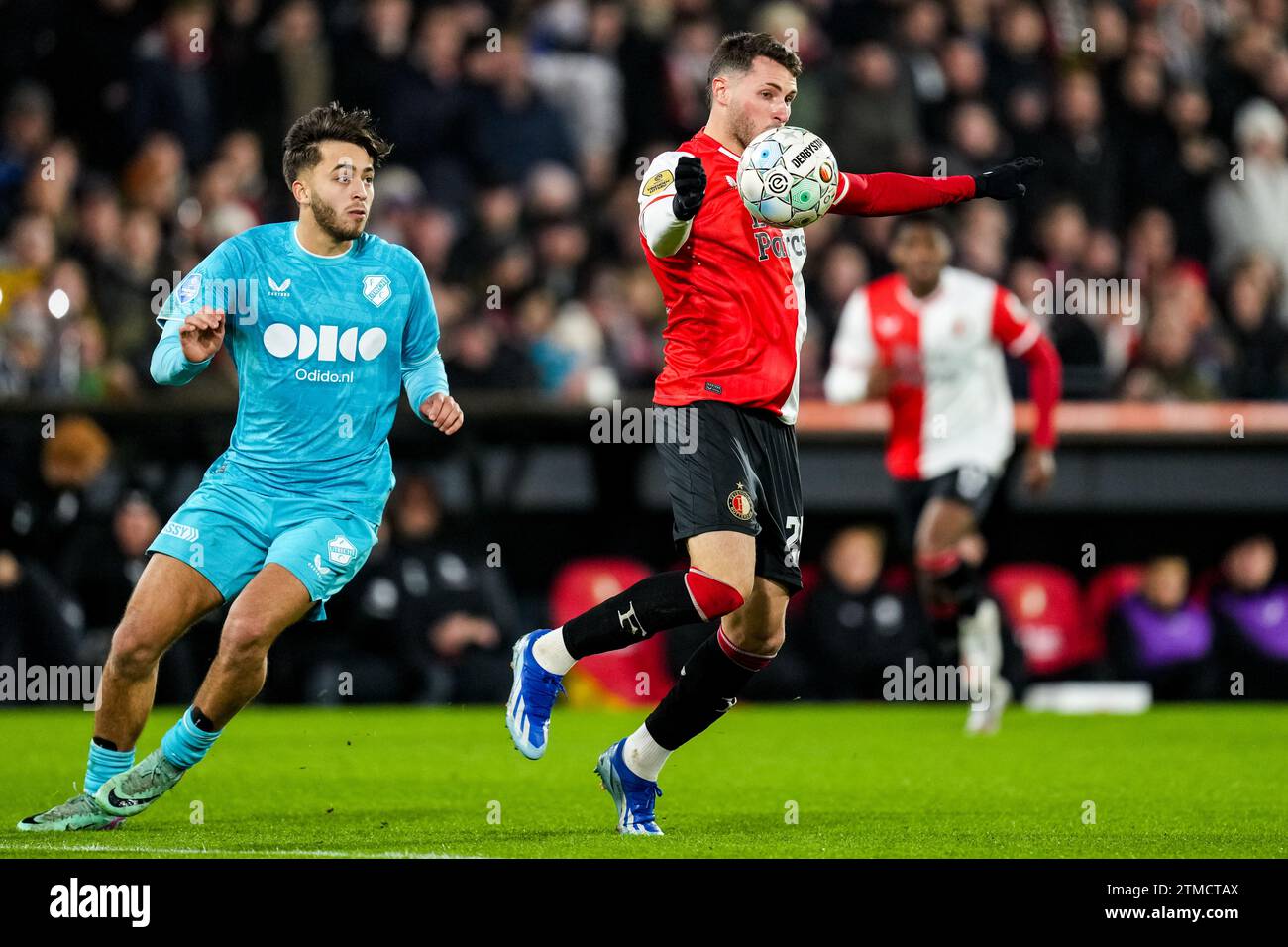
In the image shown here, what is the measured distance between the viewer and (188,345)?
6.56 m

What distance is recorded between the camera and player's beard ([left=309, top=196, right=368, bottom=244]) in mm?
7082

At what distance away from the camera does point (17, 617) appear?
11.9 m

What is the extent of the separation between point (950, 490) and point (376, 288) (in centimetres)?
508

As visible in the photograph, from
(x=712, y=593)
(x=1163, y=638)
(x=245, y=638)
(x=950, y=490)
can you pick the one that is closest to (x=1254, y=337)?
(x=1163, y=638)

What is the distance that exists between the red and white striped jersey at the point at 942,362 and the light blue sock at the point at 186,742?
5507mm

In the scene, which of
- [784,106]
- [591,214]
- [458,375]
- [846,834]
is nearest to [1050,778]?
[846,834]

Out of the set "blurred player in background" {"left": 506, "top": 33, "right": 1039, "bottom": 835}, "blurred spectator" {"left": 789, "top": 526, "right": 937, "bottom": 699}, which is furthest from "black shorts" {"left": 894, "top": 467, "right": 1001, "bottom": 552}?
"blurred player in background" {"left": 506, "top": 33, "right": 1039, "bottom": 835}

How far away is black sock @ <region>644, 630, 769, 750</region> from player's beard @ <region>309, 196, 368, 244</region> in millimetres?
1897

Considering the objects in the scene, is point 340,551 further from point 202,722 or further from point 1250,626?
point 1250,626

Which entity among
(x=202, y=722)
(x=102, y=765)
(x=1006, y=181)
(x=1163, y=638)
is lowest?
(x=102, y=765)

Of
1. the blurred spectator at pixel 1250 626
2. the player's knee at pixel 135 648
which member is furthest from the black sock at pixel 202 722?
the blurred spectator at pixel 1250 626

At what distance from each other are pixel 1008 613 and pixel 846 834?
709 cm

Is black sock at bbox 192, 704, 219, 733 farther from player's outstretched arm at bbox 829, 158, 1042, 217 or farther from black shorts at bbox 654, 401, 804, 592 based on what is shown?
player's outstretched arm at bbox 829, 158, 1042, 217

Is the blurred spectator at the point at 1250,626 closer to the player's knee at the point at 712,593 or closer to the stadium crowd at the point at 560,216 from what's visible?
the stadium crowd at the point at 560,216
